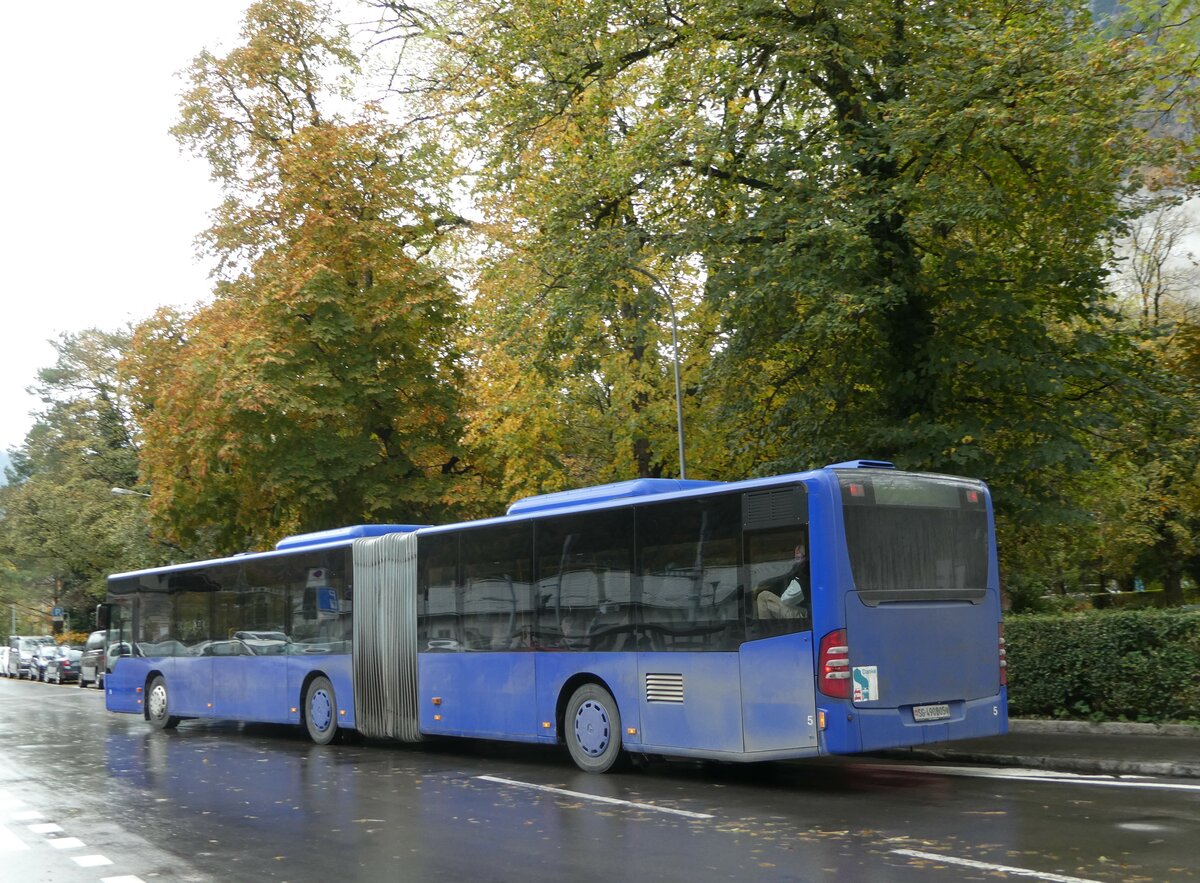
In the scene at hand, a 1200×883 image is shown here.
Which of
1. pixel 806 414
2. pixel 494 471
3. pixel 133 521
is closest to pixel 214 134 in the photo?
pixel 494 471

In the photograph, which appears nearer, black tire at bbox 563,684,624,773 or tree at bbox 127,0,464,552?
black tire at bbox 563,684,624,773

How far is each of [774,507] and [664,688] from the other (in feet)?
7.88

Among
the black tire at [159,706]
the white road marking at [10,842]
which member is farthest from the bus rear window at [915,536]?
the black tire at [159,706]

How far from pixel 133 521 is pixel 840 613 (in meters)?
38.7

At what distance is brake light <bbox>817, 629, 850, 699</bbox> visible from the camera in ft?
36.7

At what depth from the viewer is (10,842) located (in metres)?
10.1

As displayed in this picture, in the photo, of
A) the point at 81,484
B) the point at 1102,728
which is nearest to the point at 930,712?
the point at 1102,728

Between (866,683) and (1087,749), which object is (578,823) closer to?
(866,683)

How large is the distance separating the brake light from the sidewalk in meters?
3.03

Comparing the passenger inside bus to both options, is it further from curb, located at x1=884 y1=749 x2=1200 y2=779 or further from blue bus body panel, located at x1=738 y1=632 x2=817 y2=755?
curb, located at x1=884 y1=749 x2=1200 y2=779

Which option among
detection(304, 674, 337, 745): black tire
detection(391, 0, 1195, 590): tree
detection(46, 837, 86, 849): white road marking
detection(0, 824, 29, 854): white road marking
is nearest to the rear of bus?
detection(391, 0, 1195, 590): tree

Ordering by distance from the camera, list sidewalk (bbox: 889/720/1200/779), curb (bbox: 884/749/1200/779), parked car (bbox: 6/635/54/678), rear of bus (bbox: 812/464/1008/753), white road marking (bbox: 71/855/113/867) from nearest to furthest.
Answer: white road marking (bbox: 71/855/113/867), rear of bus (bbox: 812/464/1008/753), curb (bbox: 884/749/1200/779), sidewalk (bbox: 889/720/1200/779), parked car (bbox: 6/635/54/678)

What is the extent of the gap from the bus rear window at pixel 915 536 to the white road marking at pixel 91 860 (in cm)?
658

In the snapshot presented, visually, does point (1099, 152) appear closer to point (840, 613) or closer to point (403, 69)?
point (840, 613)
